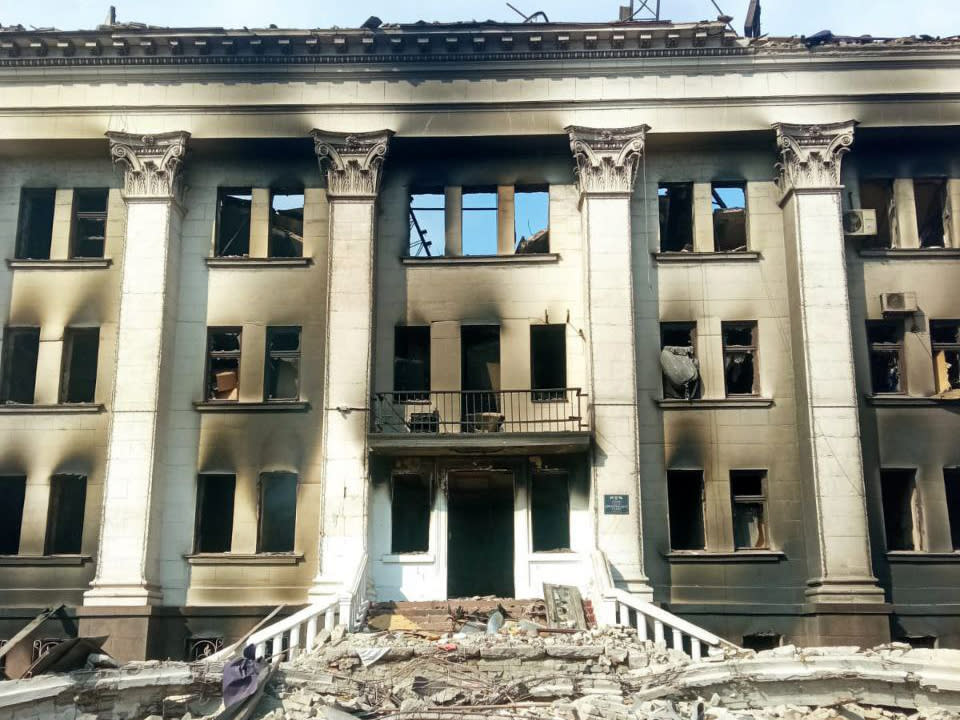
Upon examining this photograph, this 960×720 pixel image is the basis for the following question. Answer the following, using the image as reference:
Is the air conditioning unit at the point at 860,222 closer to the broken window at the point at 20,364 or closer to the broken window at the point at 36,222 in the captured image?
the broken window at the point at 36,222

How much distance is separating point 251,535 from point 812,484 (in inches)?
470

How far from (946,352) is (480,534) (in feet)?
36.2

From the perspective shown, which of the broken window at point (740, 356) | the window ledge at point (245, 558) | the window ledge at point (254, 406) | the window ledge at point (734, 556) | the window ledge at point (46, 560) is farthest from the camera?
the broken window at point (740, 356)

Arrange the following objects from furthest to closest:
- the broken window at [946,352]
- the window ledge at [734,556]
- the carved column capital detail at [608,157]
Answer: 1. the carved column capital detail at [608,157]
2. the broken window at [946,352]
3. the window ledge at [734,556]

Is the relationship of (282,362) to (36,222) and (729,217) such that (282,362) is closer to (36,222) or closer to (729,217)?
(36,222)

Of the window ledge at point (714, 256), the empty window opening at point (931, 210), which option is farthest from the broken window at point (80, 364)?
the empty window opening at point (931, 210)

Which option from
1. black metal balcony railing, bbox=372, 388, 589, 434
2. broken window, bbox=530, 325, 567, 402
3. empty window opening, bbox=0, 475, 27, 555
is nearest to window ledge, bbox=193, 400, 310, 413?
black metal balcony railing, bbox=372, 388, 589, 434

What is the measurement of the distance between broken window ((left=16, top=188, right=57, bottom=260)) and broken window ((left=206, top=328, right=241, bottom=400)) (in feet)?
15.2

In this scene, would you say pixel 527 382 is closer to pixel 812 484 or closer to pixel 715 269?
pixel 715 269

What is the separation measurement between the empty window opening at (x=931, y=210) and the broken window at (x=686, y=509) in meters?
7.73

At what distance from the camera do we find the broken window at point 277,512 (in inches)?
905

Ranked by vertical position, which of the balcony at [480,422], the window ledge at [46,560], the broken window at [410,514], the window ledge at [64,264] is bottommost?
the window ledge at [46,560]

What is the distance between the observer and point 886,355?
23.5 m

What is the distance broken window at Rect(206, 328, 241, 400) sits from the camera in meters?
23.9
